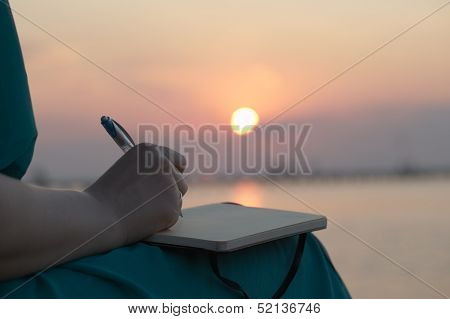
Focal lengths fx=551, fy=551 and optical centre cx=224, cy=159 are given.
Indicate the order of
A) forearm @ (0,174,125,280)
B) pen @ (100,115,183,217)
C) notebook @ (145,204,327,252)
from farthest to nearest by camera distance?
pen @ (100,115,183,217)
notebook @ (145,204,327,252)
forearm @ (0,174,125,280)

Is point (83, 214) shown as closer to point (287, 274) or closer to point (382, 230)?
point (287, 274)

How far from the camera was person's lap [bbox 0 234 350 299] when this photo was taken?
55 cm

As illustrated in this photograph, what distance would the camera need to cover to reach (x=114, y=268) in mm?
566

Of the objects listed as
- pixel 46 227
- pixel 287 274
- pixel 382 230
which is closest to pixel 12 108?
Answer: pixel 46 227

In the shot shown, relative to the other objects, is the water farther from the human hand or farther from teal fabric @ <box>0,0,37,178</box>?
teal fabric @ <box>0,0,37,178</box>

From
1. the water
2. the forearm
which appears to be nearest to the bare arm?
the forearm

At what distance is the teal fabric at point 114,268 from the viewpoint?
539 millimetres

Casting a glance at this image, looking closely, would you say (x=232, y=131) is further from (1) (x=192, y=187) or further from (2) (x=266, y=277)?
(1) (x=192, y=187)

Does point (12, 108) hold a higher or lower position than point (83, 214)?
higher

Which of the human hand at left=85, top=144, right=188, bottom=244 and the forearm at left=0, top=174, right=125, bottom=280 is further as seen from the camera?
the human hand at left=85, top=144, right=188, bottom=244

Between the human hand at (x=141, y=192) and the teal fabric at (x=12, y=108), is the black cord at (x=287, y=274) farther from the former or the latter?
the teal fabric at (x=12, y=108)

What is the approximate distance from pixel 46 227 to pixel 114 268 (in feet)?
0.29

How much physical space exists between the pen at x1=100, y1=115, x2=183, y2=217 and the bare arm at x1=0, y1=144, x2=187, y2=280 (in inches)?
3.8

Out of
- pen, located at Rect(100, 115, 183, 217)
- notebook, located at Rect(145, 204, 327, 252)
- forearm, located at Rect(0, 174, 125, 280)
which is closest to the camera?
forearm, located at Rect(0, 174, 125, 280)
